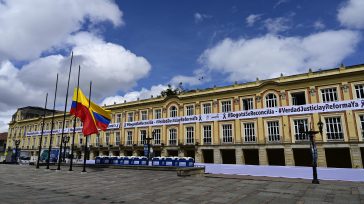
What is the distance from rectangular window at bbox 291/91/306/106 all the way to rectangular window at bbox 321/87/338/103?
2.32 m

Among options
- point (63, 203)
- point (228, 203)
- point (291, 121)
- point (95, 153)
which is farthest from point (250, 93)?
point (95, 153)

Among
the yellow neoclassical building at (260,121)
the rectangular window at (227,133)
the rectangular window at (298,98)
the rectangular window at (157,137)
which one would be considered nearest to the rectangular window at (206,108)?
the yellow neoclassical building at (260,121)

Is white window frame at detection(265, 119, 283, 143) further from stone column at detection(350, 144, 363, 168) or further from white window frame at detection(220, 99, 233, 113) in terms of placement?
stone column at detection(350, 144, 363, 168)

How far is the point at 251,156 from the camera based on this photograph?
119ft

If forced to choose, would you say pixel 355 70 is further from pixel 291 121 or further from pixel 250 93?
pixel 250 93

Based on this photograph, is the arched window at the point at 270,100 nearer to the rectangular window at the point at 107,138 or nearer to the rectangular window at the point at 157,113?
the rectangular window at the point at 157,113

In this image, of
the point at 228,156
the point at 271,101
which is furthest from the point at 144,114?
the point at 271,101

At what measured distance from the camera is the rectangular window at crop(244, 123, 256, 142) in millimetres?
34938

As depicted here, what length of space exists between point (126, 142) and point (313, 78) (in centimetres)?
3248

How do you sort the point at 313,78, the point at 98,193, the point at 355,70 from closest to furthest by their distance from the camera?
the point at 98,193 → the point at 355,70 → the point at 313,78

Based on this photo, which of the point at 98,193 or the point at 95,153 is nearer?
the point at 98,193

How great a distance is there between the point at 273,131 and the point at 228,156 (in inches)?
314

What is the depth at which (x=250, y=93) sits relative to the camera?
1428 inches

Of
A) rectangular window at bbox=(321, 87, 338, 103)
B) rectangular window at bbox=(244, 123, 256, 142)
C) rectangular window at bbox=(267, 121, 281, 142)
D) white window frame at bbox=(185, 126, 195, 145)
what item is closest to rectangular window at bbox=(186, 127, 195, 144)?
white window frame at bbox=(185, 126, 195, 145)
